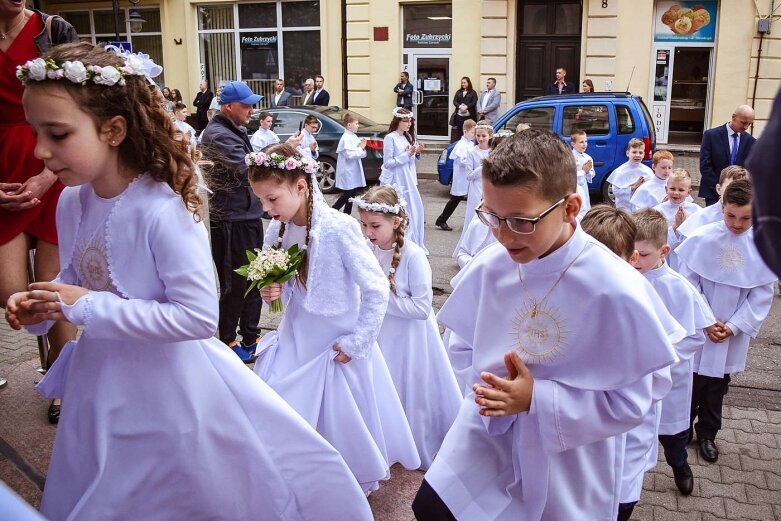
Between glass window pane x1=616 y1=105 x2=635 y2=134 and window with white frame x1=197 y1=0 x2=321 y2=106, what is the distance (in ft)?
37.6

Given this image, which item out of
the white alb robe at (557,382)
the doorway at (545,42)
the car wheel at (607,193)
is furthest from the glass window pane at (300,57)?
the white alb robe at (557,382)

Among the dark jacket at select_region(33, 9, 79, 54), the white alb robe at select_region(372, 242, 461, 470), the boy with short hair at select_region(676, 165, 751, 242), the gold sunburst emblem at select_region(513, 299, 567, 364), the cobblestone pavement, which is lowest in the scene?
the cobblestone pavement

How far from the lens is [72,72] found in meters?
2.42

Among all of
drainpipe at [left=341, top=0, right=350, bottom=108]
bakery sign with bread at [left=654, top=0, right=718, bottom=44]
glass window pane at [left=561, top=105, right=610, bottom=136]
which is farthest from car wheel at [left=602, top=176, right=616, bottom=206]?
drainpipe at [left=341, top=0, right=350, bottom=108]

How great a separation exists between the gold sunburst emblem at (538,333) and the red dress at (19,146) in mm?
2655

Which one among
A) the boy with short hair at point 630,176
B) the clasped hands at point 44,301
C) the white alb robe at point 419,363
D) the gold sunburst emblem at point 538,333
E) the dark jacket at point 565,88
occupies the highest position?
the dark jacket at point 565,88

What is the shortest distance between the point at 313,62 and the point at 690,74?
10.5 metres

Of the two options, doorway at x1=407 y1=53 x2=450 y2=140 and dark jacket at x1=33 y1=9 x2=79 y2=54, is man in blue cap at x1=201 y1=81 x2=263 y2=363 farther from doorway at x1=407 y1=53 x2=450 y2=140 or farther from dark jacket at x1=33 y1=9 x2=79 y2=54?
doorway at x1=407 y1=53 x2=450 y2=140

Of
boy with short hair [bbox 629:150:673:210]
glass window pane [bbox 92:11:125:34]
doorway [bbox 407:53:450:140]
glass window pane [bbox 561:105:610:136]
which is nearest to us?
boy with short hair [bbox 629:150:673:210]

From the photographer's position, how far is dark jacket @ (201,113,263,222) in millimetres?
6195

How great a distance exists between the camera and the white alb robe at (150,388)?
2527mm

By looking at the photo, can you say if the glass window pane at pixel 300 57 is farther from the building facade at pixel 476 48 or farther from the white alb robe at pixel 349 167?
the white alb robe at pixel 349 167

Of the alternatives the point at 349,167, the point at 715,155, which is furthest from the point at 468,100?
the point at 715,155

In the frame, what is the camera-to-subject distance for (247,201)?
6297mm
